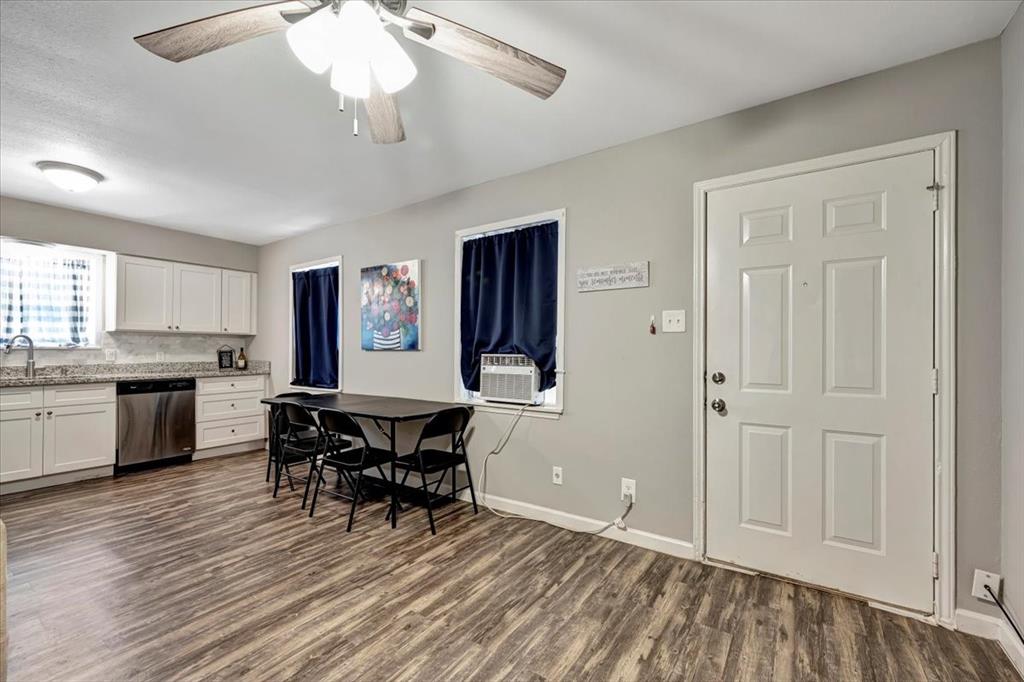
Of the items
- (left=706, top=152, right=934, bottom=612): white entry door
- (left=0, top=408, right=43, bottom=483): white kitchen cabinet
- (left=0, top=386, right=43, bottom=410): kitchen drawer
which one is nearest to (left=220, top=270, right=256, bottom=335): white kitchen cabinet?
(left=0, top=386, right=43, bottom=410): kitchen drawer

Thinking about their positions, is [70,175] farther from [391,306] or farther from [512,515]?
[512,515]

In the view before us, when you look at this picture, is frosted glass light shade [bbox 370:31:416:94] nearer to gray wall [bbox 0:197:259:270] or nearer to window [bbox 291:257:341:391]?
window [bbox 291:257:341:391]

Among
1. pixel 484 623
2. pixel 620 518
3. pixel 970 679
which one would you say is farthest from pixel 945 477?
pixel 484 623

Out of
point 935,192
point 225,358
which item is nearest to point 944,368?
point 935,192

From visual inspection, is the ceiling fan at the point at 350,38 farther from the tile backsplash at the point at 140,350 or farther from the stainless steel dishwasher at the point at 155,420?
the tile backsplash at the point at 140,350

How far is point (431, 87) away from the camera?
7.55 feet

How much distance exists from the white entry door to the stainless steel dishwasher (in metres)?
5.07

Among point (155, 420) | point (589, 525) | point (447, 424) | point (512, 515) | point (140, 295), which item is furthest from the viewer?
point (140, 295)

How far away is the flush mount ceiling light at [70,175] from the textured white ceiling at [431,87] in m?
0.09

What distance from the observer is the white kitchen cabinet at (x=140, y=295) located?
4543 millimetres

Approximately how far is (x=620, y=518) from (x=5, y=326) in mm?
5588

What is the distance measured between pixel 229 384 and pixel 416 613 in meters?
4.22

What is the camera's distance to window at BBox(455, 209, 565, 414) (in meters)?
3.19

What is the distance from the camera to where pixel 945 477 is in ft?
6.56
